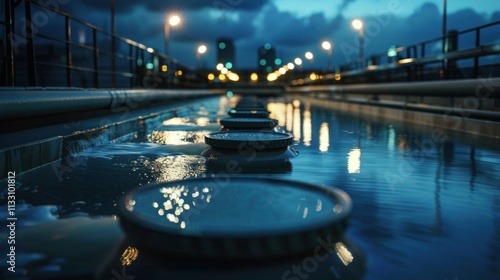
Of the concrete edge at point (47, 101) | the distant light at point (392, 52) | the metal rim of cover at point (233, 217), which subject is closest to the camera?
the metal rim of cover at point (233, 217)

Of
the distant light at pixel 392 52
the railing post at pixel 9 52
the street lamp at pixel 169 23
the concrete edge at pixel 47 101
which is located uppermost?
the street lamp at pixel 169 23

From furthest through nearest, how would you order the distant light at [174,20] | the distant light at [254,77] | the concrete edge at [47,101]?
1. the distant light at [254,77]
2. the distant light at [174,20]
3. the concrete edge at [47,101]

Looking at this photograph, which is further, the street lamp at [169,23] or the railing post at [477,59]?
the street lamp at [169,23]

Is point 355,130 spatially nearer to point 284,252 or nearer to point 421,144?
point 421,144

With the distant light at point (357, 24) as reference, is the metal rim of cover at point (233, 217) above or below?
below

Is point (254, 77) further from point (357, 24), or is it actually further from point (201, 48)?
point (357, 24)

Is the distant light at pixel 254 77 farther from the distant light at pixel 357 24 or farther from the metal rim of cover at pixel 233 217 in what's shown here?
the metal rim of cover at pixel 233 217

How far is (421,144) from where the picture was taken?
544cm

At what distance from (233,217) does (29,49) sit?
17.8 ft

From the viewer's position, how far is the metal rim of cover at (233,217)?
1482mm

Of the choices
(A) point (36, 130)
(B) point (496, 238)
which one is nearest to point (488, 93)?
(B) point (496, 238)

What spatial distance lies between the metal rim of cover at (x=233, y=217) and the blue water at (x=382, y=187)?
21 centimetres

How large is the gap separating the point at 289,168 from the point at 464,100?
34.6ft

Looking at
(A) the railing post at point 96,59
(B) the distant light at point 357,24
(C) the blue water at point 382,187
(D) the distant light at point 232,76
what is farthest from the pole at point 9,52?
(D) the distant light at point 232,76
